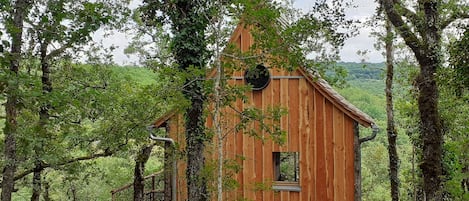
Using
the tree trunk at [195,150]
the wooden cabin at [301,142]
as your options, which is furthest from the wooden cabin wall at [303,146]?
the tree trunk at [195,150]

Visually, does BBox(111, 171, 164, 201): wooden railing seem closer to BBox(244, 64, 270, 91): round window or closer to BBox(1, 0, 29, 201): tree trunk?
BBox(244, 64, 270, 91): round window

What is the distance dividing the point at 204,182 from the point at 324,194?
2474mm

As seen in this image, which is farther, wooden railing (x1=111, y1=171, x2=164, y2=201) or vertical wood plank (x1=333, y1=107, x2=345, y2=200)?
wooden railing (x1=111, y1=171, x2=164, y2=201)

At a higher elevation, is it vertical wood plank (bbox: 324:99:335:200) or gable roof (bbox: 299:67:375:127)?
gable roof (bbox: 299:67:375:127)

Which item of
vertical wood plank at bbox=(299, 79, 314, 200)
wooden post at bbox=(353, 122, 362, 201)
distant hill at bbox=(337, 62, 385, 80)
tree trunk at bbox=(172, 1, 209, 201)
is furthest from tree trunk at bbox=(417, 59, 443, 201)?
tree trunk at bbox=(172, 1, 209, 201)

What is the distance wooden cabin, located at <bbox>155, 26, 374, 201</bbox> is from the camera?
8.01 meters

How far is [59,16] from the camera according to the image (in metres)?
4.09

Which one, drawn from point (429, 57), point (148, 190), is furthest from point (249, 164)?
point (148, 190)

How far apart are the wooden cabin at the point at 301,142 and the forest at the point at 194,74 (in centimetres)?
36

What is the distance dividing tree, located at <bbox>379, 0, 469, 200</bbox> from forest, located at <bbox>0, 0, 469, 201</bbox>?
0.02m

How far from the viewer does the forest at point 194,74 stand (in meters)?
4.59

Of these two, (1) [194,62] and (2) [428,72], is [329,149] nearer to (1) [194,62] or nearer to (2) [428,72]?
(2) [428,72]

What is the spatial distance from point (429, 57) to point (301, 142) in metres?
2.88

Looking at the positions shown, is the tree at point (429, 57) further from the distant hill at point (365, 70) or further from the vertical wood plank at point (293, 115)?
the distant hill at point (365, 70)
